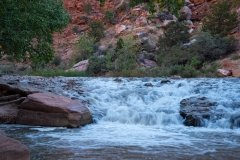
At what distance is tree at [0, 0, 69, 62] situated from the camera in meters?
7.65

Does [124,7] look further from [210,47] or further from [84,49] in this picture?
[210,47]

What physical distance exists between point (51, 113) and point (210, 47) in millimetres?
14832

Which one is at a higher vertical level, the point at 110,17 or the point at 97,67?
the point at 110,17

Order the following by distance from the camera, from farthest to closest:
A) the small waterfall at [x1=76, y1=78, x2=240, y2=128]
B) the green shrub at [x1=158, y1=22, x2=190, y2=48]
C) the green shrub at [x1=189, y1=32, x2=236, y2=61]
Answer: the green shrub at [x1=158, y1=22, x2=190, y2=48]
the green shrub at [x1=189, y1=32, x2=236, y2=61]
the small waterfall at [x1=76, y1=78, x2=240, y2=128]

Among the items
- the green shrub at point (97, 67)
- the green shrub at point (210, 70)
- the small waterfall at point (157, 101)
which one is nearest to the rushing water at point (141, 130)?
the small waterfall at point (157, 101)

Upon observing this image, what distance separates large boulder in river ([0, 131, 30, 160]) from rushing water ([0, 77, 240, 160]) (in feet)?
2.07

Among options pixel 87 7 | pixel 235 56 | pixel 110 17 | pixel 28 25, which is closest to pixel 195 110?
pixel 28 25

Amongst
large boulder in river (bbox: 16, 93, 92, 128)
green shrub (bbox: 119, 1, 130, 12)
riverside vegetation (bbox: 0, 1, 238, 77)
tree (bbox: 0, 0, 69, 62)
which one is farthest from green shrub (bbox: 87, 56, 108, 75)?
green shrub (bbox: 119, 1, 130, 12)

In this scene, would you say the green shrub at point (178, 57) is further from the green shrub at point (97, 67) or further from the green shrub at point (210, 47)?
the green shrub at point (97, 67)

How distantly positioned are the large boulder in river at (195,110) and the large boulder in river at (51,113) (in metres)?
2.40

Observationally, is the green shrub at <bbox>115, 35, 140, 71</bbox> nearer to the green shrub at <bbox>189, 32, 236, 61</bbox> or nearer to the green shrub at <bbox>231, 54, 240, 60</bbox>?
the green shrub at <bbox>189, 32, 236, 61</bbox>

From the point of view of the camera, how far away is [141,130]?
617 cm

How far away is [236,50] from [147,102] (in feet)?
43.2

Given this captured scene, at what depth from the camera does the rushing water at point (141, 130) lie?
Answer: 4094 mm
